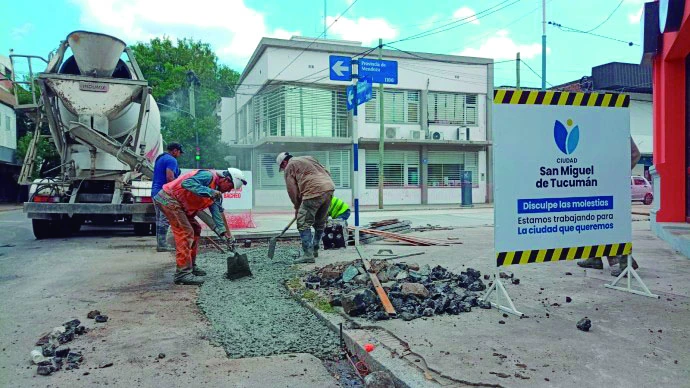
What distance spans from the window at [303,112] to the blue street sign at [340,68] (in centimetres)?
1694

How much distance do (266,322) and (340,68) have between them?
5.98 metres

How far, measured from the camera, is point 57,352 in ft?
11.9

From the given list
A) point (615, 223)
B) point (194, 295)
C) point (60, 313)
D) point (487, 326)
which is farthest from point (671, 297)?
point (60, 313)

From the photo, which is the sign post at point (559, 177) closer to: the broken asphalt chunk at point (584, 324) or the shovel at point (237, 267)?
the broken asphalt chunk at point (584, 324)

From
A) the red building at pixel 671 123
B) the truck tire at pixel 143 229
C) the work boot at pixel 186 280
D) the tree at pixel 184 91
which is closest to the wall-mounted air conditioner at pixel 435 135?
the tree at pixel 184 91

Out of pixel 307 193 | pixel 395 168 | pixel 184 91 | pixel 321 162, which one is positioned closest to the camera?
pixel 307 193

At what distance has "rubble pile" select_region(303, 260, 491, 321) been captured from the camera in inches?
173

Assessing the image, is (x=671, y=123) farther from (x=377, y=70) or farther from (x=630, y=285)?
(x=630, y=285)

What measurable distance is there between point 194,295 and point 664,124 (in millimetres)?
9268

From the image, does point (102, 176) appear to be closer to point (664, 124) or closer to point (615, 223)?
point (615, 223)

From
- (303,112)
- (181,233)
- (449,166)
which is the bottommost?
(181,233)

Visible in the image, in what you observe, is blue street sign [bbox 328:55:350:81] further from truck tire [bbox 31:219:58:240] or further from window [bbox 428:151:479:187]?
window [bbox 428:151:479:187]

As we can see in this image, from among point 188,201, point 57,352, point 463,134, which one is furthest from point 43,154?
point 463,134

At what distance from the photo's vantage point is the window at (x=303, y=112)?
2600 cm
